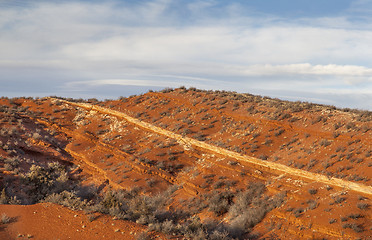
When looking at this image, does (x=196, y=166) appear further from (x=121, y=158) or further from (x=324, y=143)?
(x=324, y=143)

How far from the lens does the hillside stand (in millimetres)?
12016

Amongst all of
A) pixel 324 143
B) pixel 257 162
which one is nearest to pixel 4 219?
pixel 257 162

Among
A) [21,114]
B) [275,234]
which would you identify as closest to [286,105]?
[275,234]

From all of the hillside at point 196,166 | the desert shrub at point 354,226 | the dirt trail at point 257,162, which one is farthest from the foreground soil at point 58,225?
the dirt trail at point 257,162

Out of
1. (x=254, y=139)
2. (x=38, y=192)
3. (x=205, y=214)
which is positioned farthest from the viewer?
(x=254, y=139)

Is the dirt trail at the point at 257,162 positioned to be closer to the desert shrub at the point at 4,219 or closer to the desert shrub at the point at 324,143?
the desert shrub at the point at 324,143

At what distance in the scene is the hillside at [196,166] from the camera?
12016 millimetres

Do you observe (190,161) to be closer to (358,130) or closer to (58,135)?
(358,130)

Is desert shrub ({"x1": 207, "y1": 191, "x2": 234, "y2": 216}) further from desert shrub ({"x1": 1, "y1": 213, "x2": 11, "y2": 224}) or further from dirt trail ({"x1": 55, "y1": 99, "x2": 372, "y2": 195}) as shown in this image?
desert shrub ({"x1": 1, "y1": 213, "x2": 11, "y2": 224})

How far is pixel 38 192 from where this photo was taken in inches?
596

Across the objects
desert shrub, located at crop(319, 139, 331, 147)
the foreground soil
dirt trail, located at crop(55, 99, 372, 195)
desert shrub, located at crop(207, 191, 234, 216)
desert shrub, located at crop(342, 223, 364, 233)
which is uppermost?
desert shrub, located at crop(319, 139, 331, 147)

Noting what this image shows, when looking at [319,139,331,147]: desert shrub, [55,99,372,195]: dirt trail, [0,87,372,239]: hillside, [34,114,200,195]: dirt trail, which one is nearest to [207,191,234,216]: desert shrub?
[0,87,372,239]: hillside

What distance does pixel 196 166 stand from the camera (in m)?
21.0

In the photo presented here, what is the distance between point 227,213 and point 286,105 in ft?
43.8
